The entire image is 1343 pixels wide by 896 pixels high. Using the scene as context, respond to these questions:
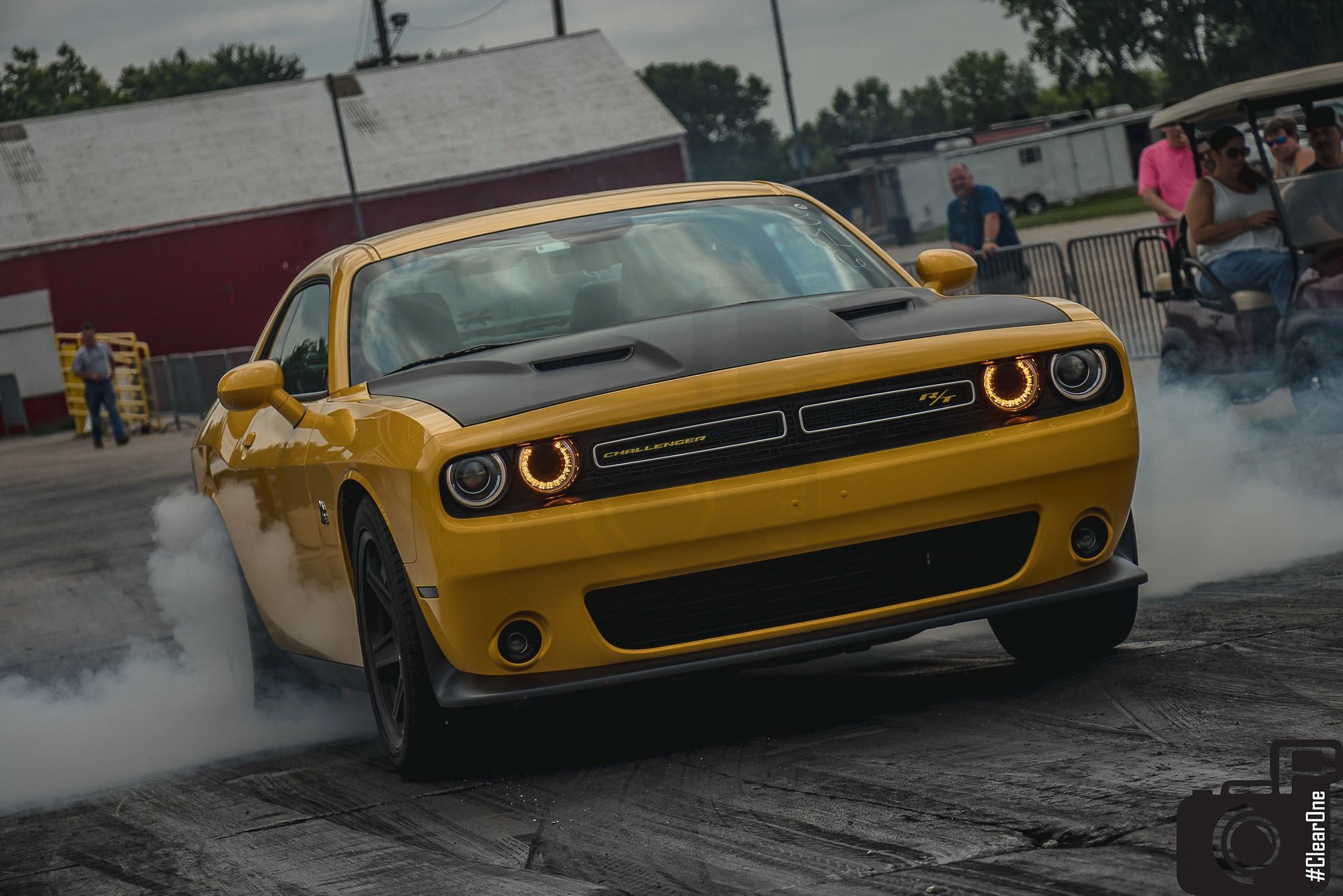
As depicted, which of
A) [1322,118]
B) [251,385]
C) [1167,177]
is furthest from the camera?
[1167,177]

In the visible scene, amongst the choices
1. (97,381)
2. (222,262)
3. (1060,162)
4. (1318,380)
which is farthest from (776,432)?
(1060,162)

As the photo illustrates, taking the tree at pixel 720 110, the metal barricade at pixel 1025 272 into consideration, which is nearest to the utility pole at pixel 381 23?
the metal barricade at pixel 1025 272

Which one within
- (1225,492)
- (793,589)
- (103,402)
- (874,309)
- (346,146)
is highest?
(346,146)

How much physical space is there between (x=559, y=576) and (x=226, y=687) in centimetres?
301

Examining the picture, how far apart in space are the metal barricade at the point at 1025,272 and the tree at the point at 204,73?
389 feet

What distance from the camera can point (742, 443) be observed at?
4316 mm

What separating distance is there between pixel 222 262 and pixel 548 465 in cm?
4364

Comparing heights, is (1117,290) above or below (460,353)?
below

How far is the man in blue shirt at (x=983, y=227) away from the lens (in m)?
13.5

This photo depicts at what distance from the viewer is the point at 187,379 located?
98.9 ft

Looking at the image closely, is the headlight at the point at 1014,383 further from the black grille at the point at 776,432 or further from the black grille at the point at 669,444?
the black grille at the point at 669,444

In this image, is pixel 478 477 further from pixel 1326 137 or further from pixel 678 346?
pixel 1326 137

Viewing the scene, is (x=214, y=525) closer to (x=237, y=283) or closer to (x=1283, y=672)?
(x=1283, y=672)

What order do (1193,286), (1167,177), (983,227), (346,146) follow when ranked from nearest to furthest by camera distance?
(1193,286) → (1167,177) → (983,227) → (346,146)
